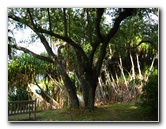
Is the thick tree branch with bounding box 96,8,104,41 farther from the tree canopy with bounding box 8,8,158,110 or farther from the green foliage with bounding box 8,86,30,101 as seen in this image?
the green foliage with bounding box 8,86,30,101

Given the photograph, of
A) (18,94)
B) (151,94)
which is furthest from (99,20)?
(18,94)

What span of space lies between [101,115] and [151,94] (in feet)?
2.81

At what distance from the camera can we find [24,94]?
472cm

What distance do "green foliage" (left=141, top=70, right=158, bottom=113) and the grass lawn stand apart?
4.2 inches

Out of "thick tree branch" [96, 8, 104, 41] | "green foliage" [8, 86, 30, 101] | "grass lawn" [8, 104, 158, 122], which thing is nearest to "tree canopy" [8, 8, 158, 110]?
"thick tree branch" [96, 8, 104, 41]

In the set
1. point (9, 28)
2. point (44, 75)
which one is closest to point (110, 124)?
point (44, 75)

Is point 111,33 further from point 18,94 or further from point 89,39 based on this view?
point 18,94

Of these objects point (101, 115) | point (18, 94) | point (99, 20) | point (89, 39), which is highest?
point (99, 20)

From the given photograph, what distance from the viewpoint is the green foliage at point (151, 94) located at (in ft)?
15.4

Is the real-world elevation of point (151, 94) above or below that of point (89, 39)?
below

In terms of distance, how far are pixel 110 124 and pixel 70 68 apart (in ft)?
3.93

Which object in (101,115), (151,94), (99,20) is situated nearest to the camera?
(151,94)

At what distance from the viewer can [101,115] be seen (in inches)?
189
